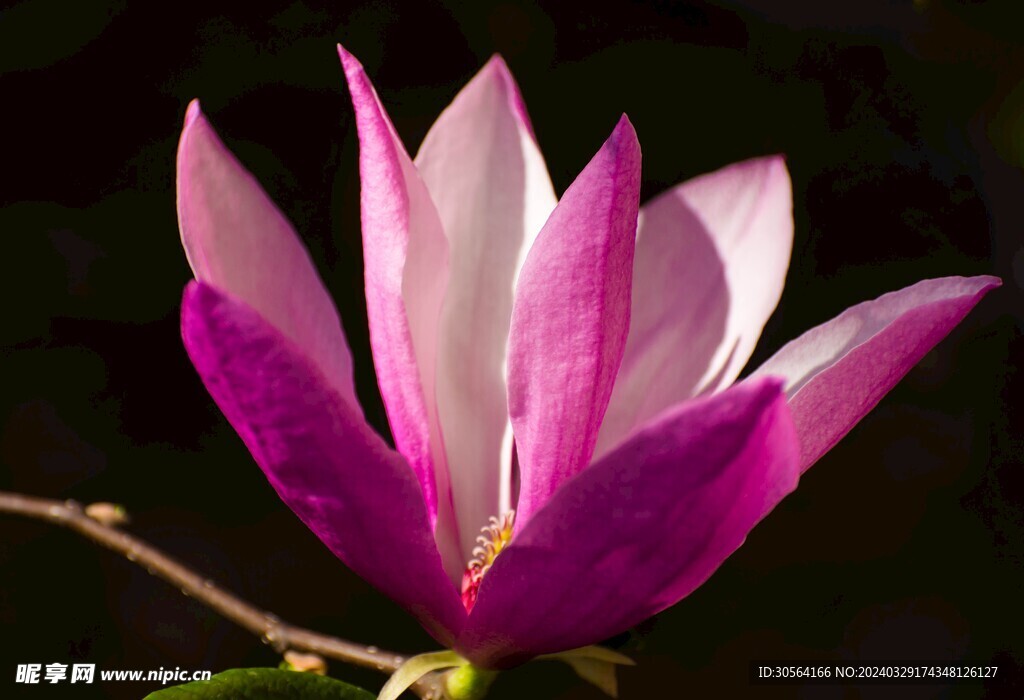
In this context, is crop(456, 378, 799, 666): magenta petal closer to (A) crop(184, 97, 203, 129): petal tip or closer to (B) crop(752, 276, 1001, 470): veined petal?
(B) crop(752, 276, 1001, 470): veined petal

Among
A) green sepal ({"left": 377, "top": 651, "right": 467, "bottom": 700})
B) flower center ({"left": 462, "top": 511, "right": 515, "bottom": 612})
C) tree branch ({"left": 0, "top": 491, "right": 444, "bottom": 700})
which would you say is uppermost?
flower center ({"left": 462, "top": 511, "right": 515, "bottom": 612})

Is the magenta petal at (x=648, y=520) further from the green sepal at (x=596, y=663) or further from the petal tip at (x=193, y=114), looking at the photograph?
the petal tip at (x=193, y=114)

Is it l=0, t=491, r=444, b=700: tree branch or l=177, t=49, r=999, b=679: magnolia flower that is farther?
l=0, t=491, r=444, b=700: tree branch

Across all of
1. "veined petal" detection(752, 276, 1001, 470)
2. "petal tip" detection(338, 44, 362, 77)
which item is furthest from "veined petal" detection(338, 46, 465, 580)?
"veined petal" detection(752, 276, 1001, 470)

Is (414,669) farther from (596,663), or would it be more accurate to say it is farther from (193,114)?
(193,114)

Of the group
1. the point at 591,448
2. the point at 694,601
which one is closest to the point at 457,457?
A: the point at 591,448

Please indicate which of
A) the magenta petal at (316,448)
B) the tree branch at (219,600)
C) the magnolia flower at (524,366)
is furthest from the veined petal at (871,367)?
the tree branch at (219,600)
